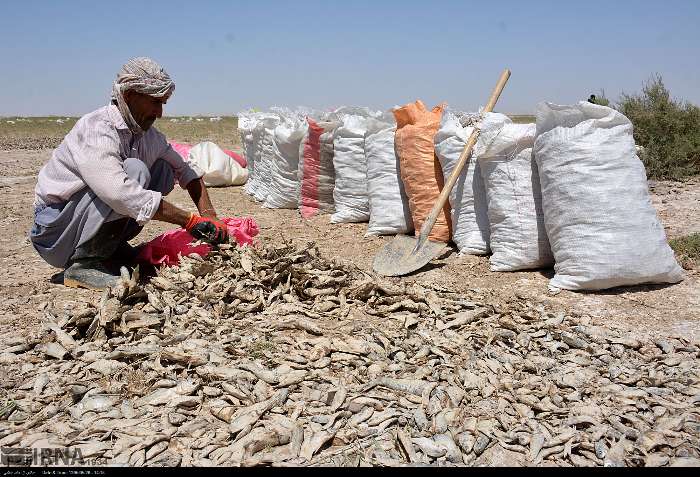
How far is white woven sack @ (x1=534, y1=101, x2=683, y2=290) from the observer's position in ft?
9.38

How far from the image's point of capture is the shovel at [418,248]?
3471 mm

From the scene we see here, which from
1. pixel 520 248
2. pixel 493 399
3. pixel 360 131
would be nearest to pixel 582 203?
pixel 520 248

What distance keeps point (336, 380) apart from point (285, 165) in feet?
11.8

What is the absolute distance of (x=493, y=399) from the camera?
1929 mm

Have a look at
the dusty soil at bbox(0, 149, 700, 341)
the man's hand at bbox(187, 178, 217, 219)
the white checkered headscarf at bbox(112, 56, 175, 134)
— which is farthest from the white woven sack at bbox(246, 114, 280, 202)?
the white checkered headscarf at bbox(112, 56, 175, 134)

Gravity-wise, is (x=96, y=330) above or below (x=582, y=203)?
below

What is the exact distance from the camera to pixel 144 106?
2.94 metres

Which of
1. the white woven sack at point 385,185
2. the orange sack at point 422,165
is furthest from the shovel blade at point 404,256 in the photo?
the white woven sack at point 385,185

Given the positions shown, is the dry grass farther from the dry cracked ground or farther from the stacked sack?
the dry cracked ground

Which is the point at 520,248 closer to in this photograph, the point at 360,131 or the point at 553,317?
the point at 553,317

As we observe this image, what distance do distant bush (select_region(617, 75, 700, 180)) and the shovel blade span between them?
3.33m

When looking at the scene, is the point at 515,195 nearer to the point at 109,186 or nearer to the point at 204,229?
the point at 204,229

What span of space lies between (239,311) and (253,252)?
0.48 metres

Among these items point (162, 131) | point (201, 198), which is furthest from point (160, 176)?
point (162, 131)
